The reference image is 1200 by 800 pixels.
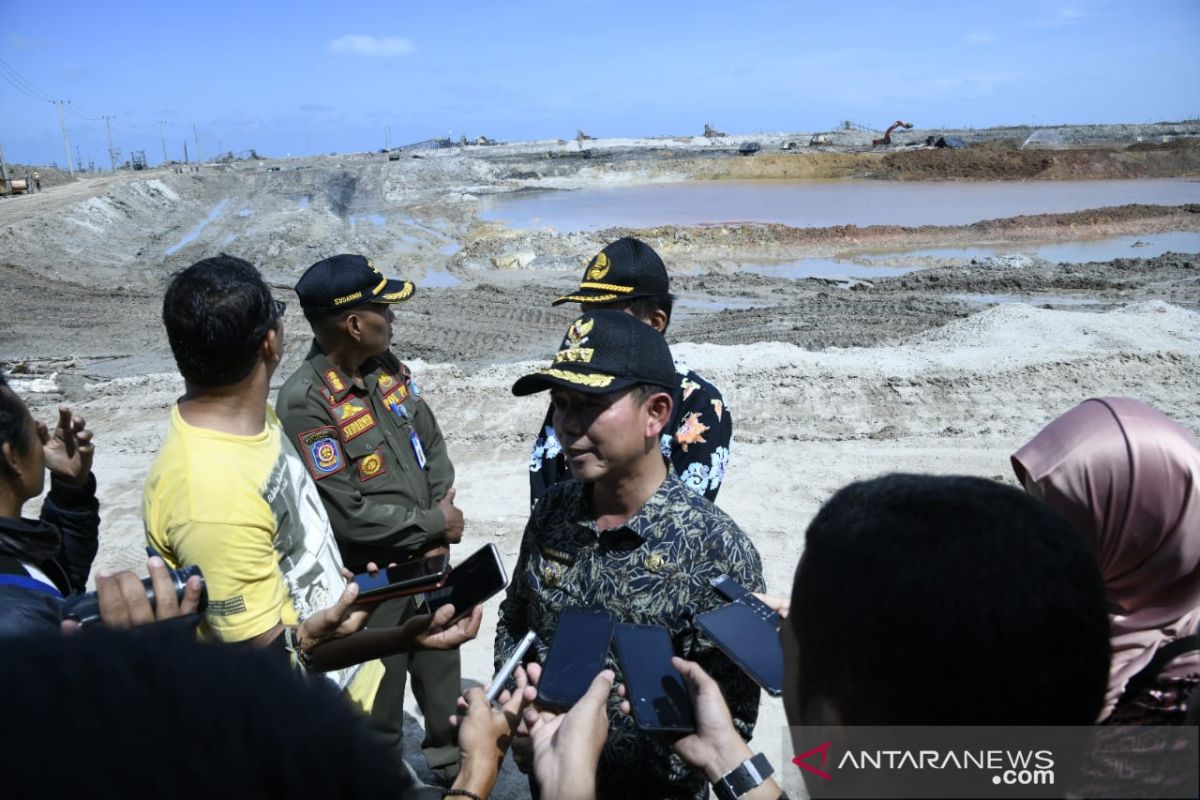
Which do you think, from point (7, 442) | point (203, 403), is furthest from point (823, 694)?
point (7, 442)

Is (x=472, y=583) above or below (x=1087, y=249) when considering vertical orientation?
below

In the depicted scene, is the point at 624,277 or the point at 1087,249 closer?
the point at 624,277

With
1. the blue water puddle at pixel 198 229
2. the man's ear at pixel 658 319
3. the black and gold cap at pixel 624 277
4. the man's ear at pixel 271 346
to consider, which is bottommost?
the man's ear at pixel 658 319

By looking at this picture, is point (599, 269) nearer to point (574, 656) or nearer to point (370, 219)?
point (574, 656)

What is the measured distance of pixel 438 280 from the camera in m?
20.1

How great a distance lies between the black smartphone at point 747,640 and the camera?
6.09 ft

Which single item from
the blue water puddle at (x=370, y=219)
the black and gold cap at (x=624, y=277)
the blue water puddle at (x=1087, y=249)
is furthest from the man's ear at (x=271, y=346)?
the blue water puddle at (x=370, y=219)

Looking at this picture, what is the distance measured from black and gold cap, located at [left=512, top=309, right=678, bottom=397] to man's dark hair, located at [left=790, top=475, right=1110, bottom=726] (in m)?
1.21

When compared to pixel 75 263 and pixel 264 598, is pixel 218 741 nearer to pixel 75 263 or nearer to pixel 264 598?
pixel 264 598

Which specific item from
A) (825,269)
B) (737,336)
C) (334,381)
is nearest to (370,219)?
(825,269)

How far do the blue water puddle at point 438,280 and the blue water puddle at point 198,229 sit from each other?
29.6 feet

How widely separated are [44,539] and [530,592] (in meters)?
1.30

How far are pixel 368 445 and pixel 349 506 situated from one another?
28 cm
